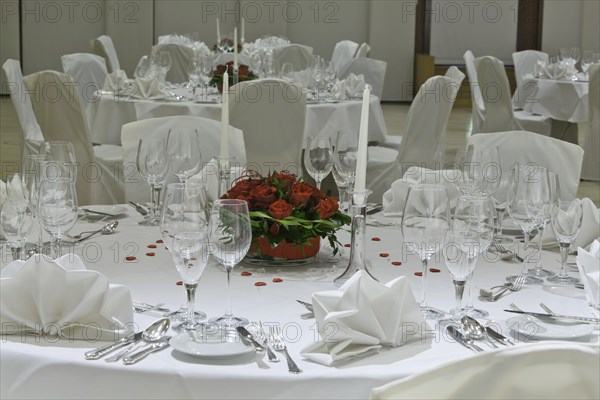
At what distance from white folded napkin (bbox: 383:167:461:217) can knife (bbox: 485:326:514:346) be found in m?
0.98

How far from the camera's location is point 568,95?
758cm

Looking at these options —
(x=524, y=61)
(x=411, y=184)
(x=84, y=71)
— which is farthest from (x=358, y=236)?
(x=524, y=61)

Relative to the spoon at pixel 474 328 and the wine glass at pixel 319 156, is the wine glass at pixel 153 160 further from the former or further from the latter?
the spoon at pixel 474 328

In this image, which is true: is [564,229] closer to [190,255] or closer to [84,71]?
[190,255]

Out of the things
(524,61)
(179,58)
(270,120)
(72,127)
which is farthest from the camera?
(524,61)

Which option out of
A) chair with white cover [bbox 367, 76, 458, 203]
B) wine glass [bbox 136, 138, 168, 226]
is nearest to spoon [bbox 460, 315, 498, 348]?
wine glass [bbox 136, 138, 168, 226]

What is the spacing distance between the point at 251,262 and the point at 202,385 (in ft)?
2.44

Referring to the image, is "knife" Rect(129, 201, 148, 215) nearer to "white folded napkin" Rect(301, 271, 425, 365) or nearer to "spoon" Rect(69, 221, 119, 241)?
"spoon" Rect(69, 221, 119, 241)

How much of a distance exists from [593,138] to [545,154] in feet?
15.3

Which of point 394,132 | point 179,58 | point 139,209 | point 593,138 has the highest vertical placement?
point 179,58

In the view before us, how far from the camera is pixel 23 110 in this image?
563 cm

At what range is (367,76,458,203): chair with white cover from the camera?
199 inches

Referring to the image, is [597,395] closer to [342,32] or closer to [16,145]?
[16,145]

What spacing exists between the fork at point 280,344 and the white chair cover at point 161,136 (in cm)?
171
